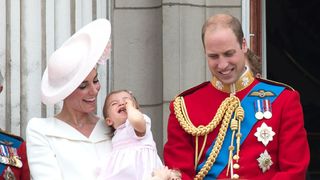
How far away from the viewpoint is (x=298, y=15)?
357 inches

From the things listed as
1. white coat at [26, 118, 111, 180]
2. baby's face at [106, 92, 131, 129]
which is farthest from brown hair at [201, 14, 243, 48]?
white coat at [26, 118, 111, 180]

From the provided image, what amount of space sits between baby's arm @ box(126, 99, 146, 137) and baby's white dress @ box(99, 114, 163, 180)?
1.1 inches

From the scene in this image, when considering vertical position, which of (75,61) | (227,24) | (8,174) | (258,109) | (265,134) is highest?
(227,24)

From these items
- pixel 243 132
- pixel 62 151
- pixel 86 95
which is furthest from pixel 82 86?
pixel 243 132

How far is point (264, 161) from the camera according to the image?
17.8 ft

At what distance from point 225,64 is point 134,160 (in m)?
0.67

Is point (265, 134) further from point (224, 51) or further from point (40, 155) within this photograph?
point (40, 155)

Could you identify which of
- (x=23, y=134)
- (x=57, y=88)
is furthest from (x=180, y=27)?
(x=57, y=88)

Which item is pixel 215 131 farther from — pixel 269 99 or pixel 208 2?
pixel 208 2

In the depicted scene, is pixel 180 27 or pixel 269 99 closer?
pixel 269 99

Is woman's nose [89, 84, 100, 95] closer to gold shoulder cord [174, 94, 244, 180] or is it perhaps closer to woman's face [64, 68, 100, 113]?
woman's face [64, 68, 100, 113]

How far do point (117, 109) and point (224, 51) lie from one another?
2.32 ft

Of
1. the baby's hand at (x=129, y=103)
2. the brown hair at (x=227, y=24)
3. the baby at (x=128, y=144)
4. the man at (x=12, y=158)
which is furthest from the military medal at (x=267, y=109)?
the man at (x=12, y=158)

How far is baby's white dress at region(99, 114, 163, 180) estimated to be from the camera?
568 cm
